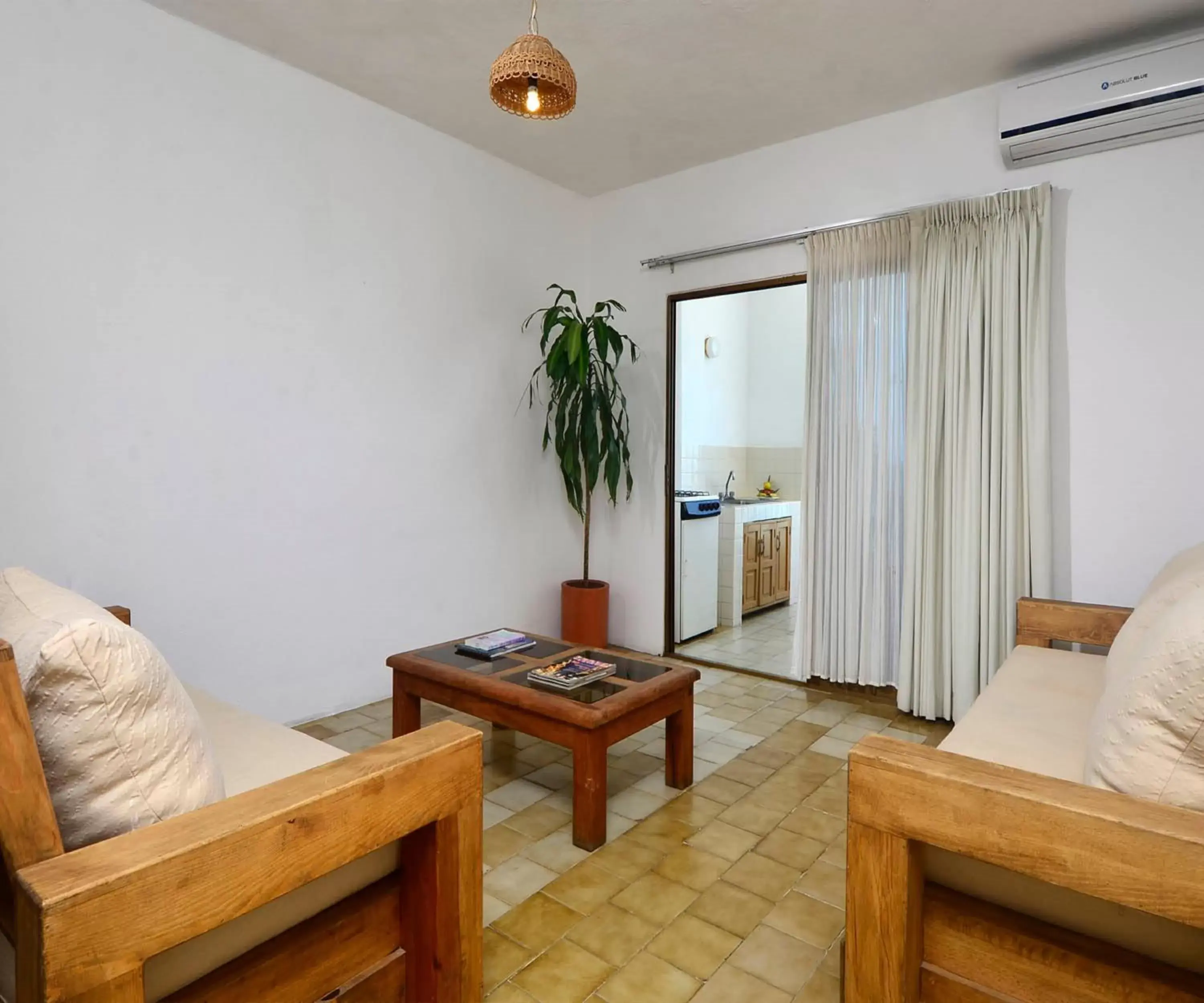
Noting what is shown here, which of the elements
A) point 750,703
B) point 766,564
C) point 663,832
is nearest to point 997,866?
point 663,832

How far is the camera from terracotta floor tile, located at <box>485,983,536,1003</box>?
1.58m

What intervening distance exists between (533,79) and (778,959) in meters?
2.31

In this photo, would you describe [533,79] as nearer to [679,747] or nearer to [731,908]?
[679,747]

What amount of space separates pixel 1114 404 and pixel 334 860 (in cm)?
325

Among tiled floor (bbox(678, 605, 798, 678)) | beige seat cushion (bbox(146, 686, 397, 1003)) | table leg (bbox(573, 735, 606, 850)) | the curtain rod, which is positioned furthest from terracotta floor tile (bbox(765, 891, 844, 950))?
the curtain rod

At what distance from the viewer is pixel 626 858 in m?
A: 2.16

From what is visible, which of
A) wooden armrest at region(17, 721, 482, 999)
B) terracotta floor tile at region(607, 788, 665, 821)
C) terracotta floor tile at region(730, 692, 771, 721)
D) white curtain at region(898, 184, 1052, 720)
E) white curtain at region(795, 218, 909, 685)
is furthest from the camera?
terracotta floor tile at region(730, 692, 771, 721)

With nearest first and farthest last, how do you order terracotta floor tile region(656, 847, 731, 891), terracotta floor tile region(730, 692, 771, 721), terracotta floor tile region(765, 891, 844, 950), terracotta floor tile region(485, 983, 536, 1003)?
terracotta floor tile region(485, 983, 536, 1003) → terracotta floor tile region(765, 891, 844, 950) → terracotta floor tile region(656, 847, 731, 891) → terracotta floor tile region(730, 692, 771, 721)

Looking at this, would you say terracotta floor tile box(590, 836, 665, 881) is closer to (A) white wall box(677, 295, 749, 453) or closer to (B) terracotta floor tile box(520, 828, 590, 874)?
(B) terracotta floor tile box(520, 828, 590, 874)

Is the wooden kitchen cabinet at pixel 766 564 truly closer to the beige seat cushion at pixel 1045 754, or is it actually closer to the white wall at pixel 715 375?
the white wall at pixel 715 375

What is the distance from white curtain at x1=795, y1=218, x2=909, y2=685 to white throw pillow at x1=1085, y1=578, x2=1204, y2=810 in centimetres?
229

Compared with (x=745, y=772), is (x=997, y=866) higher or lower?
higher

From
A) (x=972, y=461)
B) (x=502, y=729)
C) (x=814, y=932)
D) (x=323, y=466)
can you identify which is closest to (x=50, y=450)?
(x=323, y=466)

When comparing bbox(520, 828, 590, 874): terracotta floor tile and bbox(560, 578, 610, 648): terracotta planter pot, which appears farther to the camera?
bbox(560, 578, 610, 648): terracotta planter pot
